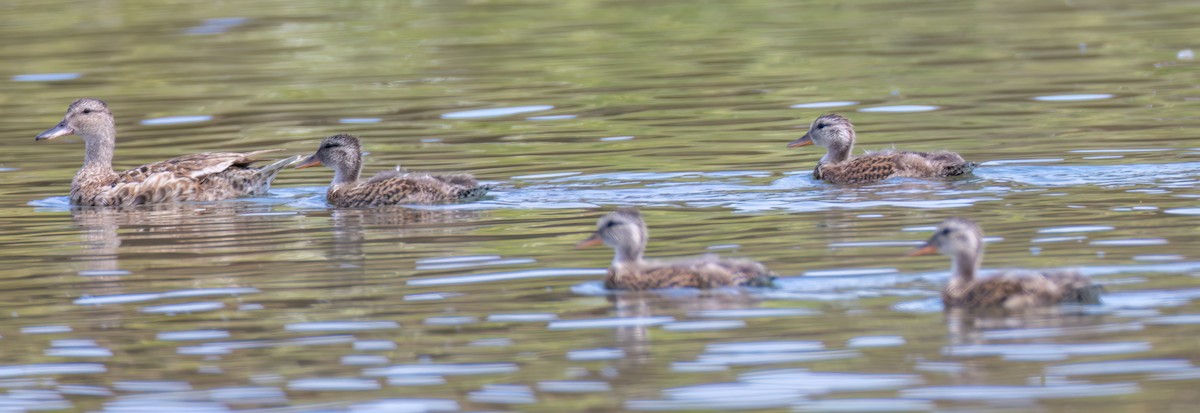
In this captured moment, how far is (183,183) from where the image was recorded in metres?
15.5

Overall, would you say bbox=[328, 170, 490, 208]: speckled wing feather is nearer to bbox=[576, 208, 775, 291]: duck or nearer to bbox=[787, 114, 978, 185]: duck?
bbox=[787, 114, 978, 185]: duck

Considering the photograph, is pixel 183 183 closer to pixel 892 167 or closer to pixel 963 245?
pixel 892 167

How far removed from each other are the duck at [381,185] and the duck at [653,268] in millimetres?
3603

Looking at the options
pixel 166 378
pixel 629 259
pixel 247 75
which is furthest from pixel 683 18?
pixel 166 378

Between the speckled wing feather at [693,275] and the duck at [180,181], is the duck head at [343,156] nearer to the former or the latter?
the duck at [180,181]

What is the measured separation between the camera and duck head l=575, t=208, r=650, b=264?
1055 centimetres

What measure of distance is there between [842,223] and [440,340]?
148 inches

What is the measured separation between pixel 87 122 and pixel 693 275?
7715 millimetres

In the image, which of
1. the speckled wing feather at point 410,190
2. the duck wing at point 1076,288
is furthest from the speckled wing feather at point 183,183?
→ the duck wing at point 1076,288

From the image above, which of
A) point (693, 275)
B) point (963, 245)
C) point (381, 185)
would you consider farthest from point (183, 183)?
point (963, 245)

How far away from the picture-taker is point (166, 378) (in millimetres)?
8992

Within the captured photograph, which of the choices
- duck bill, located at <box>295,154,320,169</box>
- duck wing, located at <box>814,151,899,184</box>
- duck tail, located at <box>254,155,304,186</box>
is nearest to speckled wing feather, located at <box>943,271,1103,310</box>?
duck wing, located at <box>814,151,899,184</box>

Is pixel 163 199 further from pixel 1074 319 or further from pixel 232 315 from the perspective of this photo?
pixel 1074 319

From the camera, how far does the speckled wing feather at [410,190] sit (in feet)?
46.9
